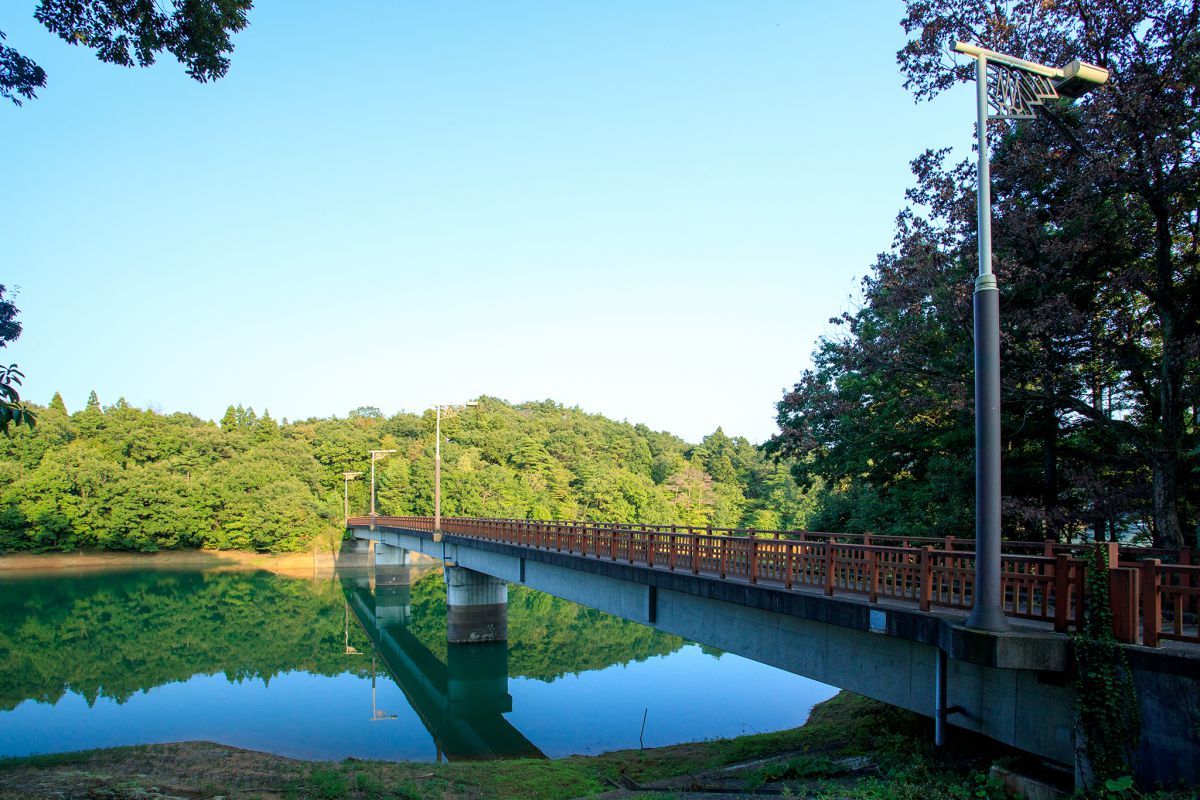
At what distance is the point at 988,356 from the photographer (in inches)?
359

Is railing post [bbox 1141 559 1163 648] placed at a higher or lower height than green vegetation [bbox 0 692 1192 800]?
higher

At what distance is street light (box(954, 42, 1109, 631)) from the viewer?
8914mm

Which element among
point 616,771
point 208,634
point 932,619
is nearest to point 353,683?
point 208,634

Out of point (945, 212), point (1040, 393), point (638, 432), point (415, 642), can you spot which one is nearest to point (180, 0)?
point (945, 212)

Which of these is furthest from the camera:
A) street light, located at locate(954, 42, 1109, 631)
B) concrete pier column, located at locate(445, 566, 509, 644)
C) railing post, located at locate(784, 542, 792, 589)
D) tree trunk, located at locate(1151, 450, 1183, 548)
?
concrete pier column, located at locate(445, 566, 509, 644)

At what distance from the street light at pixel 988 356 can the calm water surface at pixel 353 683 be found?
1487 centimetres

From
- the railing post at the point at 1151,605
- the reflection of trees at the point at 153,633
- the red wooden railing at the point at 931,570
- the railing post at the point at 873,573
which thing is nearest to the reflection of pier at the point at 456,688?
the reflection of trees at the point at 153,633

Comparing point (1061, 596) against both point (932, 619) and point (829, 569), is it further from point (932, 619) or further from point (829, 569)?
point (829, 569)

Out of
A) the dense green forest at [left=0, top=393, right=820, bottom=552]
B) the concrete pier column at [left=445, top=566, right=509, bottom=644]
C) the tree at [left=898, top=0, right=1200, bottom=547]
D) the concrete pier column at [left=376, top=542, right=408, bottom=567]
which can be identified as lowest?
the concrete pier column at [left=376, top=542, right=408, bottom=567]

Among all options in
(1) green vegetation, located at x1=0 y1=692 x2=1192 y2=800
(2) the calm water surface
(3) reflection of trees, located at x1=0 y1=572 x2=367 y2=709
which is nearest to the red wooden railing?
(1) green vegetation, located at x1=0 y1=692 x2=1192 y2=800

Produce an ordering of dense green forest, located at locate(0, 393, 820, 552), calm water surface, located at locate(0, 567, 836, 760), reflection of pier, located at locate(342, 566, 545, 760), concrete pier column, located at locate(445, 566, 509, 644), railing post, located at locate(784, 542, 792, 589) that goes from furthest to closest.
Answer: dense green forest, located at locate(0, 393, 820, 552)
concrete pier column, located at locate(445, 566, 509, 644)
calm water surface, located at locate(0, 567, 836, 760)
reflection of pier, located at locate(342, 566, 545, 760)
railing post, located at locate(784, 542, 792, 589)

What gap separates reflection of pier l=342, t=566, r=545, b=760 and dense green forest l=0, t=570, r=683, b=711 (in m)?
0.89

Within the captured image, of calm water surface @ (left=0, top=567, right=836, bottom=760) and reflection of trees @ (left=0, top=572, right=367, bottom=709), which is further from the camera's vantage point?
reflection of trees @ (left=0, top=572, right=367, bottom=709)

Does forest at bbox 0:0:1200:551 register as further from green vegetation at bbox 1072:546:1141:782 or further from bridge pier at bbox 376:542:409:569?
bridge pier at bbox 376:542:409:569
